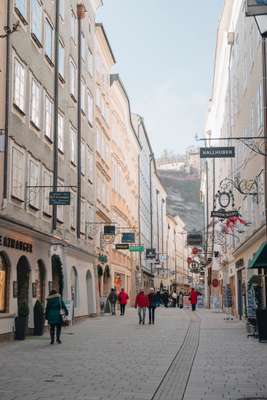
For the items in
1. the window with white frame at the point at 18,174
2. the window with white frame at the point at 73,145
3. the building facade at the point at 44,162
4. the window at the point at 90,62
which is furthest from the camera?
the window at the point at 90,62

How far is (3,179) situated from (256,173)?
37.6ft

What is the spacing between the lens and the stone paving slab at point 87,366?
10.2 m

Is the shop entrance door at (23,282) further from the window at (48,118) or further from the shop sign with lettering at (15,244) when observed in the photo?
the window at (48,118)

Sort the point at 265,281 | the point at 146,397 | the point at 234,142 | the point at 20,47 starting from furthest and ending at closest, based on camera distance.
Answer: the point at 234,142, the point at 265,281, the point at 20,47, the point at 146,397

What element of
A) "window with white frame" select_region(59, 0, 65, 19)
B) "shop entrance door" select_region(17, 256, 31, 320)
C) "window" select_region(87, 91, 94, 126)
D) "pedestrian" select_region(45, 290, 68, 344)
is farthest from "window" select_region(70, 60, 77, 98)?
"pedestrian" select_region(45, 290, 68, 344)

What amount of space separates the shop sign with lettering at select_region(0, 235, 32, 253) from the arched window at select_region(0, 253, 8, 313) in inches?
18.5

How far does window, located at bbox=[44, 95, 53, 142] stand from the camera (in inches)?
1037

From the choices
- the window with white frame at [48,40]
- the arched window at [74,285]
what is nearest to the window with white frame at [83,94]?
the window with white frame at [48,40]

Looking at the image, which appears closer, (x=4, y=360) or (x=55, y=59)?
(x=4, y=360)

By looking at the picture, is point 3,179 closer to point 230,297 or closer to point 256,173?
point 256,173

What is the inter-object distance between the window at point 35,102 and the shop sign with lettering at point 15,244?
4790 millimetres

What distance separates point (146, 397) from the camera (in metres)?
9.78

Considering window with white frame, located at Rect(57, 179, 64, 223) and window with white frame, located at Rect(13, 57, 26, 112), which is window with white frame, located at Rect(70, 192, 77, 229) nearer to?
window with white frame, located at Rect(57, 179, 64, 223)

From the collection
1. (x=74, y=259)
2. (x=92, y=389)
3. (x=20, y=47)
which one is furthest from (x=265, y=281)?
(x=92, y=389)
